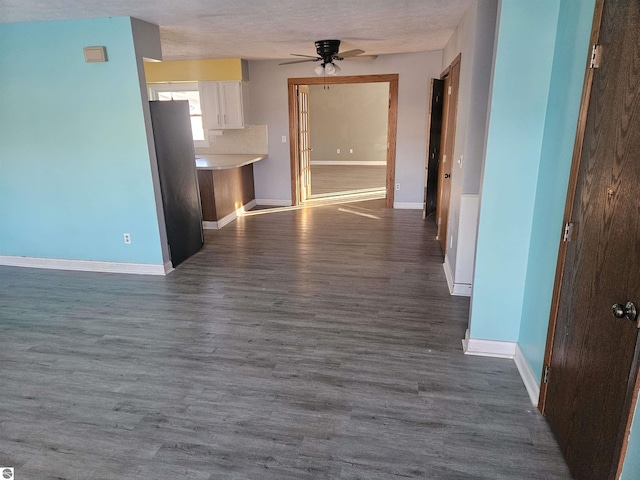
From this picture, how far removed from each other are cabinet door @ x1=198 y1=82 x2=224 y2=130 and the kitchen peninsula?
55 cm

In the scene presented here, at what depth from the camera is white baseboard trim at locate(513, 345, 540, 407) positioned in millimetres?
2297

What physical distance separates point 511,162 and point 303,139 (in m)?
5.37

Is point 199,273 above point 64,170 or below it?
below

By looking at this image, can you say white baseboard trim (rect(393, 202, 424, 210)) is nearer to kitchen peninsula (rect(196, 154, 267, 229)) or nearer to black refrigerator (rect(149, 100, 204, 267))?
kitchen peninsula (rect(196, 154, 267, 229))

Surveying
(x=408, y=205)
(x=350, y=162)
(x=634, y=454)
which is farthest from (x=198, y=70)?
(x=634, y=454)

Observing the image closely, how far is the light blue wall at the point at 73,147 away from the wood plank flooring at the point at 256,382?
1.52ft

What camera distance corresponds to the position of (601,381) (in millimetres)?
1583

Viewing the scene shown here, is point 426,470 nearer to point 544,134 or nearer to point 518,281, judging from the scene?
point 518,281

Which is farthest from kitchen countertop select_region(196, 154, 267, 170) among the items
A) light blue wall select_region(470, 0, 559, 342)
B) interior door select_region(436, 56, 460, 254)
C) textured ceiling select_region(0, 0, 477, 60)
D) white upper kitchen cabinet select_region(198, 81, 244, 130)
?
light blue wall select_region(470, 0, 559, 342)

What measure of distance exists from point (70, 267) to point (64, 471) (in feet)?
10.1

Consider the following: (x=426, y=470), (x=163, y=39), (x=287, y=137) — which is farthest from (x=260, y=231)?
(x=426, y=470)

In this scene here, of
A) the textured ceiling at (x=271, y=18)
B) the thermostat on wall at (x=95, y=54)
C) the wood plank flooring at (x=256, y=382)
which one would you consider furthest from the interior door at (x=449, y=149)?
the thermostat on wall at (x=95, y=54)

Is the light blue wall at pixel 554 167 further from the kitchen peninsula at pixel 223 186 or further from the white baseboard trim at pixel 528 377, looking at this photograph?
the kitchen peninsula at pixel 223 186

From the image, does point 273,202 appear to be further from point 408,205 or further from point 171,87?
point 171,87
